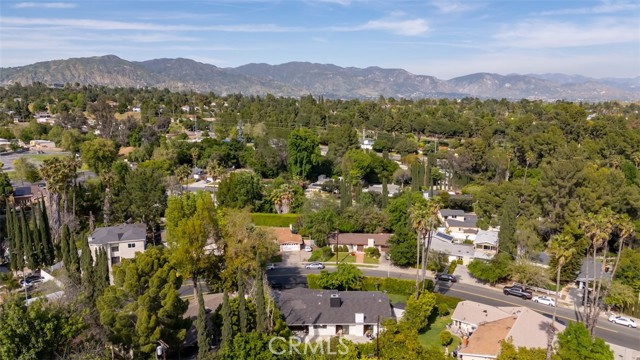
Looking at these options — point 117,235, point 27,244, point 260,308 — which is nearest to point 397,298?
point 260,308

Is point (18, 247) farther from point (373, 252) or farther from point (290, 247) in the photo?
point (373, 252)

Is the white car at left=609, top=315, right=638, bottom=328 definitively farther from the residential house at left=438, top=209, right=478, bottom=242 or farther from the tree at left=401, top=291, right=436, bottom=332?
the residential house at left=438, top=209, right=478, bottom=242

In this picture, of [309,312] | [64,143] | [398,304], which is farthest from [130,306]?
[64,143]

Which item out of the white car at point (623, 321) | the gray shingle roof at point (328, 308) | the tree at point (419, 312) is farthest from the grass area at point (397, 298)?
the white car at point (623, 321)

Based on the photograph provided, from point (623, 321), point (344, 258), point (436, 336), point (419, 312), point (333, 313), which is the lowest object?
point (344, 258)

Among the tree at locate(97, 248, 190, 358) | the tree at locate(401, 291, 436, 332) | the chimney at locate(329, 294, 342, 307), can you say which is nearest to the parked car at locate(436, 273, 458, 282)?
the tree at locate(401, 291, 436, 332)

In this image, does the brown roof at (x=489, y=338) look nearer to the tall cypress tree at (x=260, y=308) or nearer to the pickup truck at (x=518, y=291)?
the pickup truck at (x=518, y=291)

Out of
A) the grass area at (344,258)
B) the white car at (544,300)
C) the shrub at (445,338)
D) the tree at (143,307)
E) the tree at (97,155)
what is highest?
the tree at (97,155)

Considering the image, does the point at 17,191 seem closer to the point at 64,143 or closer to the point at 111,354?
the point at 64,143
